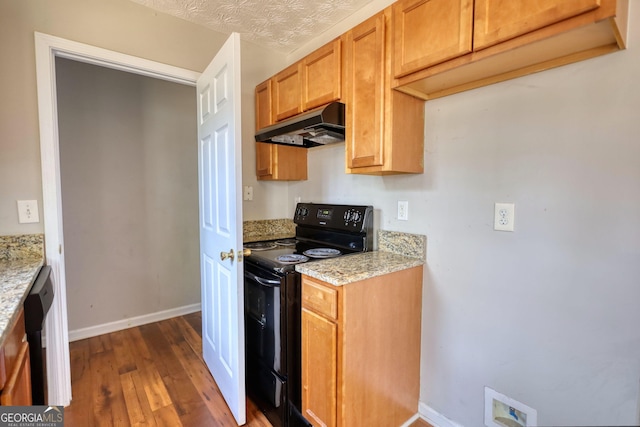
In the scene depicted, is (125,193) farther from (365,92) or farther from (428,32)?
(428,32)

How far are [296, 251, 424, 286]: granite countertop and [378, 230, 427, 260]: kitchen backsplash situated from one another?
0.03 metres

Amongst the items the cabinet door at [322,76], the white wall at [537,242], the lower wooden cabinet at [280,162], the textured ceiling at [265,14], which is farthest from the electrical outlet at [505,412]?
the textured ceiling at [265,14]

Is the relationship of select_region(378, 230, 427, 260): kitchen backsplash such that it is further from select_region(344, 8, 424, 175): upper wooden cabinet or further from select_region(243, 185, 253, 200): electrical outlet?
select_region(243, 185, 253, 200): electrical outlet

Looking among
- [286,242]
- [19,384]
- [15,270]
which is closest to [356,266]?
[286,242]

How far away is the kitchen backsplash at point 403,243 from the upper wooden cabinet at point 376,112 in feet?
1.23

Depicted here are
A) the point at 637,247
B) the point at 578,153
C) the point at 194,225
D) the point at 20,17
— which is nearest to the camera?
the point at 637,247

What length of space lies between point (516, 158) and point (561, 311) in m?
0.65

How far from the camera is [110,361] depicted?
2.22 metres

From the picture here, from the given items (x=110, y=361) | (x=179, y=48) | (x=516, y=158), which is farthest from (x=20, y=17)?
(x=516, y=158)

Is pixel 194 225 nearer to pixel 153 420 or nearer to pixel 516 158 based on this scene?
pixel 153 420

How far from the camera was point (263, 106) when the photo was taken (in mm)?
2311

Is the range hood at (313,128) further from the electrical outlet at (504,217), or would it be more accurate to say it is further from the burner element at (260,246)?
the electrical outlet at (504,217)

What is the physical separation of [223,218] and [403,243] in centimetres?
103

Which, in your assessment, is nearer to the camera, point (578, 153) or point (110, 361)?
point (578, 153)
